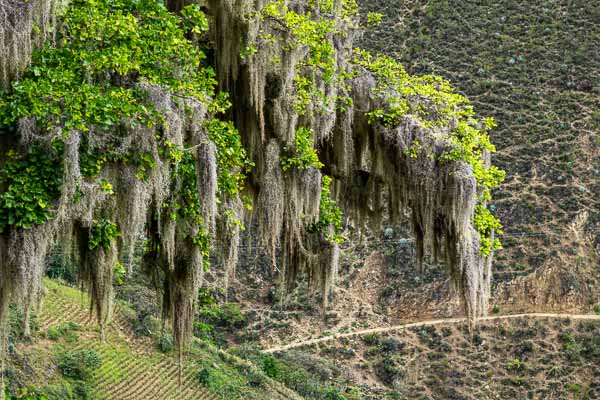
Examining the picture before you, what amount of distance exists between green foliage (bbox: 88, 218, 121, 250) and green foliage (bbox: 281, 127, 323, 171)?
2147 mm

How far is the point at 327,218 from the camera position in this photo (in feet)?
33.9

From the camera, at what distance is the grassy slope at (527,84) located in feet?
104

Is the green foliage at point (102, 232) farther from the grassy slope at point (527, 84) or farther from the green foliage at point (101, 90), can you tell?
the grassy slope at point (527, 84)

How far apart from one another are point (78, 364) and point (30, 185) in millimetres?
13290

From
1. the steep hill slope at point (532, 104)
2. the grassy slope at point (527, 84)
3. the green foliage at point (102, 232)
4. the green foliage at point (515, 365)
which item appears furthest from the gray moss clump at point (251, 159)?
the grassy slope at point (527, 84)

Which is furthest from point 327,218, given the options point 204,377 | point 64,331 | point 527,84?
point 527,84

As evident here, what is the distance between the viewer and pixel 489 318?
2936cm

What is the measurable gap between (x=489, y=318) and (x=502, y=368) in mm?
2199

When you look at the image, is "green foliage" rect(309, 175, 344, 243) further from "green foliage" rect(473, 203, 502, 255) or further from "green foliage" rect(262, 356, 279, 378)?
"green foliage" rect(262, 356, 279, 378)

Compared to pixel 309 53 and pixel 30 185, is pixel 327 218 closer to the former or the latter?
pixel 309 53

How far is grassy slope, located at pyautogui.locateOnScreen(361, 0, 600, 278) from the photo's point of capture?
1247 inches

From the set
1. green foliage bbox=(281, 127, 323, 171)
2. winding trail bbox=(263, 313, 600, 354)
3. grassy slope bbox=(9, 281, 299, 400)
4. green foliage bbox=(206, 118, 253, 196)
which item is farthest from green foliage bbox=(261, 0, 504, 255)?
winding trail bbox=(263, 313, 600, 354)

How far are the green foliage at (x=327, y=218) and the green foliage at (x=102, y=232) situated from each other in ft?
10.0

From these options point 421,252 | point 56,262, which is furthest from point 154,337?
point 421,252
